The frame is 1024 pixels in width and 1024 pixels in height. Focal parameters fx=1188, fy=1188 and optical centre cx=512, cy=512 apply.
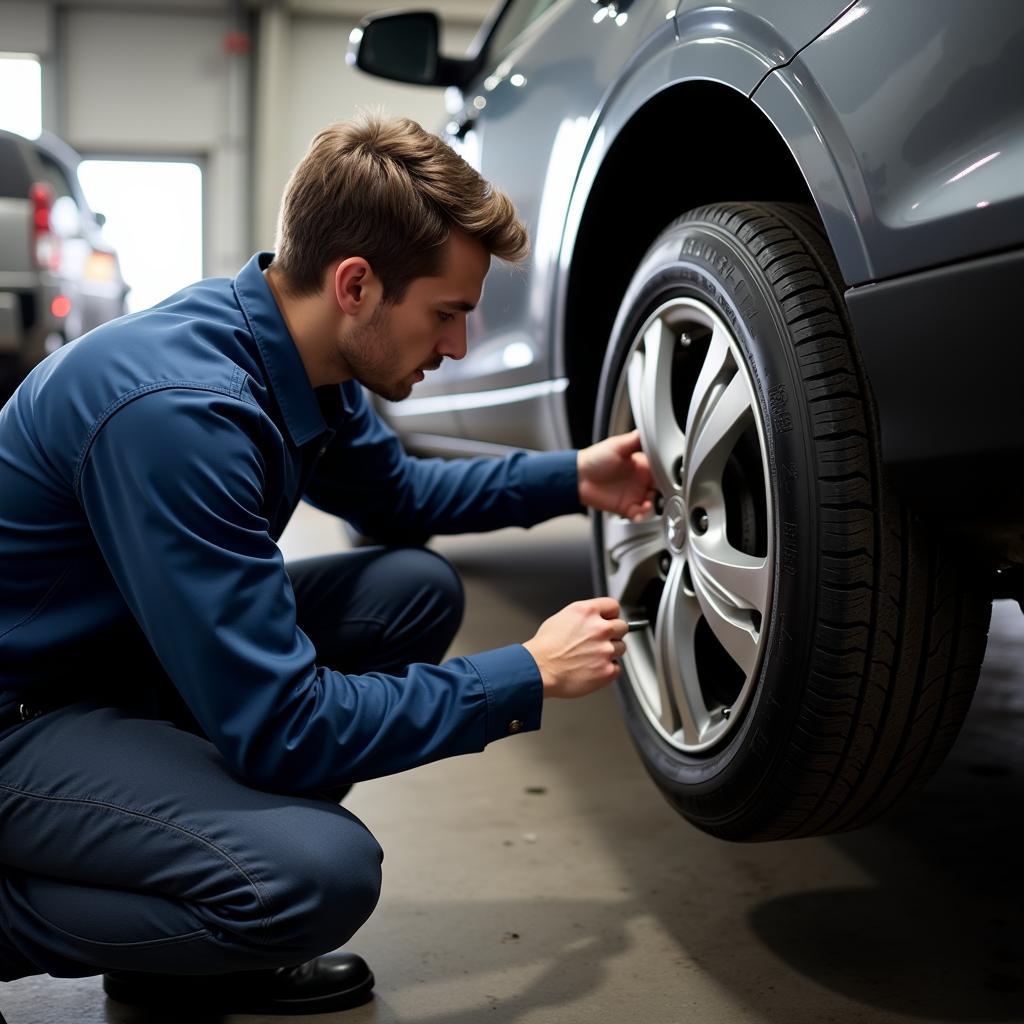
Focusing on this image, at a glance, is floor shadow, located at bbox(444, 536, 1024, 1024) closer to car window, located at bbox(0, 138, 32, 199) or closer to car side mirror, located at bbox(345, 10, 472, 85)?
car side mirror, located at bbox(345, 10, 472, 85)

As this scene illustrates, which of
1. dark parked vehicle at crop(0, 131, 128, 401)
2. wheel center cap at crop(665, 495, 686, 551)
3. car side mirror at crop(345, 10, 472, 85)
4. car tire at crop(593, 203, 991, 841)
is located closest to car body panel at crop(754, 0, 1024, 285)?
car tire at crop(593, 203, 991, 841)

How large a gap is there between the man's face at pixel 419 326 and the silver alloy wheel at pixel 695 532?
236mm

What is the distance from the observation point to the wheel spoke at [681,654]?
128 centimetres

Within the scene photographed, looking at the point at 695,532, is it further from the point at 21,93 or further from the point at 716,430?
the point at 21,93

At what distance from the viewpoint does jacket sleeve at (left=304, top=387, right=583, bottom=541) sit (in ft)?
5.13

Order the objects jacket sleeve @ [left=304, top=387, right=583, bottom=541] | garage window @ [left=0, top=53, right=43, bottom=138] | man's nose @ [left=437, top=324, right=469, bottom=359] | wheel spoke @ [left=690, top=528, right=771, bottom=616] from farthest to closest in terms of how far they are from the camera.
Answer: garage window @ [left=0, top=53, right=43, bottom=138]
jacket sleeve @ [left=304, top=387, right=583, bottom=541]
man's nose @ [left=437, top=324, right=469, bottom=359]
wheel spoke @ [left=690, top=528, right=771, bottom=616]

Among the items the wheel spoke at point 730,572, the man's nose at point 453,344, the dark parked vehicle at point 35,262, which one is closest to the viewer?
the wheel spoke at point 730,572

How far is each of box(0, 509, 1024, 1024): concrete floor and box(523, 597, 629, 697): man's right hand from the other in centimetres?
31

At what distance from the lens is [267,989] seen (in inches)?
47.3

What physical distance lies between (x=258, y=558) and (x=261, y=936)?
33cm

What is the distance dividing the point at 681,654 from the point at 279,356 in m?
0.53

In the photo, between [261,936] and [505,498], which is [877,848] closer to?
[505,498]

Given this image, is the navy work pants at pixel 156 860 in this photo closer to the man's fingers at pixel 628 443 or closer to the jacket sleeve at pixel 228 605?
the jacket sleeve at pixel 228 605

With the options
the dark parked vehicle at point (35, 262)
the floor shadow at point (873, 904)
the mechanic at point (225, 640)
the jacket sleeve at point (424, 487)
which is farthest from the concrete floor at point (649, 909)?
the dark parked vehicle at point (35, 262)
